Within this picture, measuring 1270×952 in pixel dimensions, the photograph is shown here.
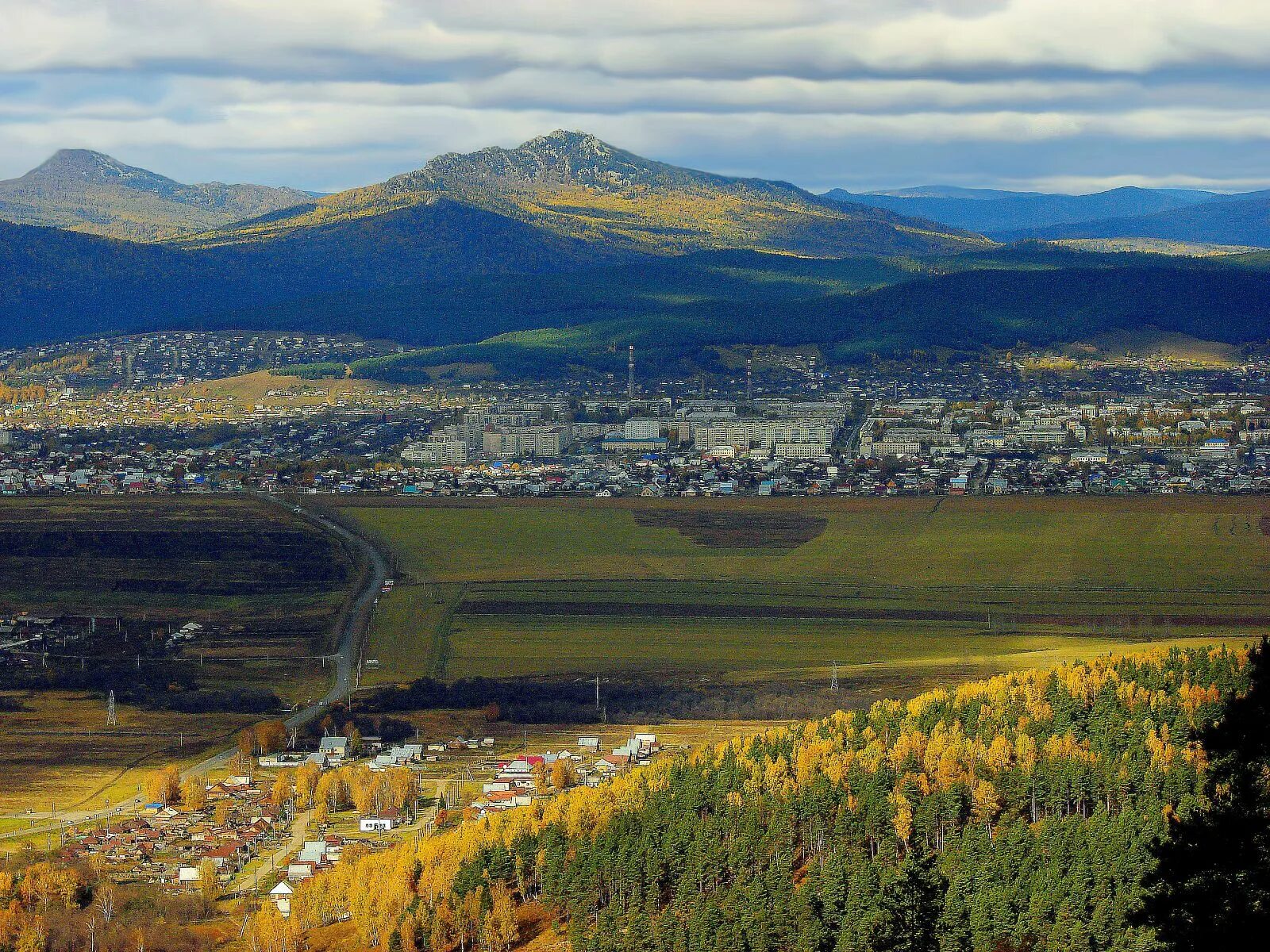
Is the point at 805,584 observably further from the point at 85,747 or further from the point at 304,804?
the point at 304,804

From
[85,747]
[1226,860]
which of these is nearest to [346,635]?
[85,747]

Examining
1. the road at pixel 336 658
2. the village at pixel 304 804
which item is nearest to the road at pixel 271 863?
the village at pixel 304 804

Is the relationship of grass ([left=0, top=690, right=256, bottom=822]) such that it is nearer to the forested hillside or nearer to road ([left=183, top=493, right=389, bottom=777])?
road ([left=183, top=493, right=389, bottom=777])

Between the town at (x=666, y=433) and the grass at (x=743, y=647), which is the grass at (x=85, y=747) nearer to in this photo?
the grass at (x=743, y=647)

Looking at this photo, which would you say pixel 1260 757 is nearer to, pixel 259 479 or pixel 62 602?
pixel 62 602

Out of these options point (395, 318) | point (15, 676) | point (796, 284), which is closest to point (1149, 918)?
point (15, 676)

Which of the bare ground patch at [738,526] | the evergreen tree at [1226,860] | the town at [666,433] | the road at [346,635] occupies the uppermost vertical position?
the evergreen tree at [1226,860]
